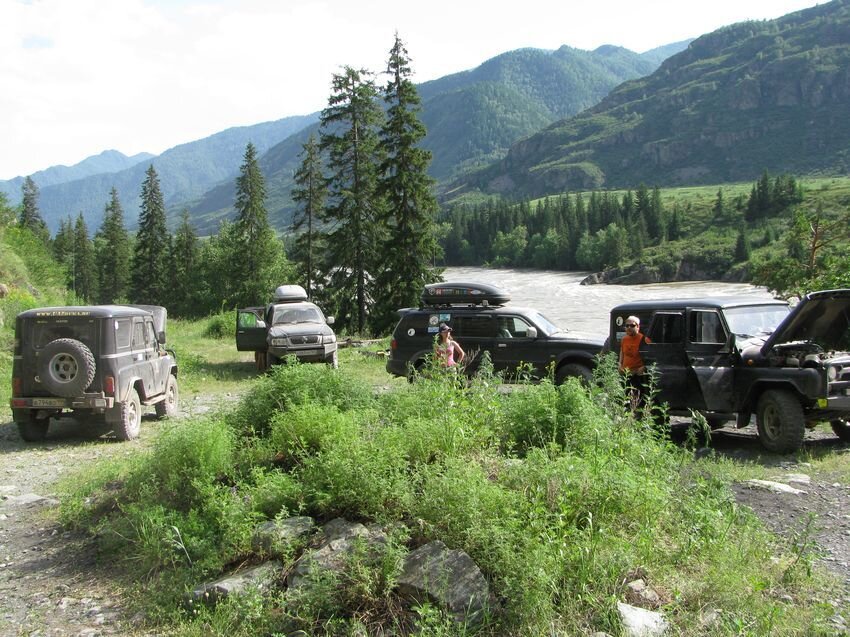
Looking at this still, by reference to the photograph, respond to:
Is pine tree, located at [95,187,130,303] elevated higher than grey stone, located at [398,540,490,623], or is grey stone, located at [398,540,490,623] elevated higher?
pine tree, located at [95,187,130,303]

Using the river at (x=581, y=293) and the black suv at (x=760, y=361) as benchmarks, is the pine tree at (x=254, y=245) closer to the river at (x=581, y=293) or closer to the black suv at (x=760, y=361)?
the river at (x=581, y=293)

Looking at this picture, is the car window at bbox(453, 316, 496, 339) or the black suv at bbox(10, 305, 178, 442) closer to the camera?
the black suv at bbox(10, 305, 178, 442)

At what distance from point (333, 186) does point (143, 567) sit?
31.6 m

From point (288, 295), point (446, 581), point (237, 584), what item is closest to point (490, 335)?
point (288, 295)

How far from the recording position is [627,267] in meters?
98.1

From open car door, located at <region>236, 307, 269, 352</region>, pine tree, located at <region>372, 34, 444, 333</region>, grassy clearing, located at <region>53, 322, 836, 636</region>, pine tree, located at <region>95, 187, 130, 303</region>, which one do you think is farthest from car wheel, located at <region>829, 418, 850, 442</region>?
pine tree, located at <region>95, 187, 130, 303</region>

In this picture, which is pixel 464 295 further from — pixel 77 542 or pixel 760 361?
pixel 77 542

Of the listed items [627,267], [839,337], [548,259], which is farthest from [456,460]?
[548,259]

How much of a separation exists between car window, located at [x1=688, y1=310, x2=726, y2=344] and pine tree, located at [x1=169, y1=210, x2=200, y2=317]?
67603mm

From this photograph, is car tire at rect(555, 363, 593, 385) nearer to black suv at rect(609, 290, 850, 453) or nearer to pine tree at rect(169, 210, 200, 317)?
black suv at rect(609, 290, 850, 453)

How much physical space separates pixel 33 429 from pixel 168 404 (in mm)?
2835

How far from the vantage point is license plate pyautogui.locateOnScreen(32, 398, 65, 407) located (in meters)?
10.9

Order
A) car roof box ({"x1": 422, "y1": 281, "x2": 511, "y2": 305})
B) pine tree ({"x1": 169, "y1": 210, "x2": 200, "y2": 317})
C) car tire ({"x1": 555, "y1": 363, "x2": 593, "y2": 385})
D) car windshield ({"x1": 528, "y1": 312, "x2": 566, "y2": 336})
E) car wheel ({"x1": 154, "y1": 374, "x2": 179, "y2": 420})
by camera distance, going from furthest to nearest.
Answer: pine tree ({"x1": 169, "y1": 210, "x2": 200, "y2": 317}), car roof box ({"x1": 422, "y1": 281, "x2": 511, "y2": 305}), car windshield ({"x1": 528, "y1": 312, "x2": 566, "y2": 336}), car wheel ({"x1": 154, "y1": 374, "x2": 179, "y2": 420}), car tire ({"x1": 555, "y1": 363, "x2": 593, "y2": 385})

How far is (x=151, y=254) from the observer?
70.7m
